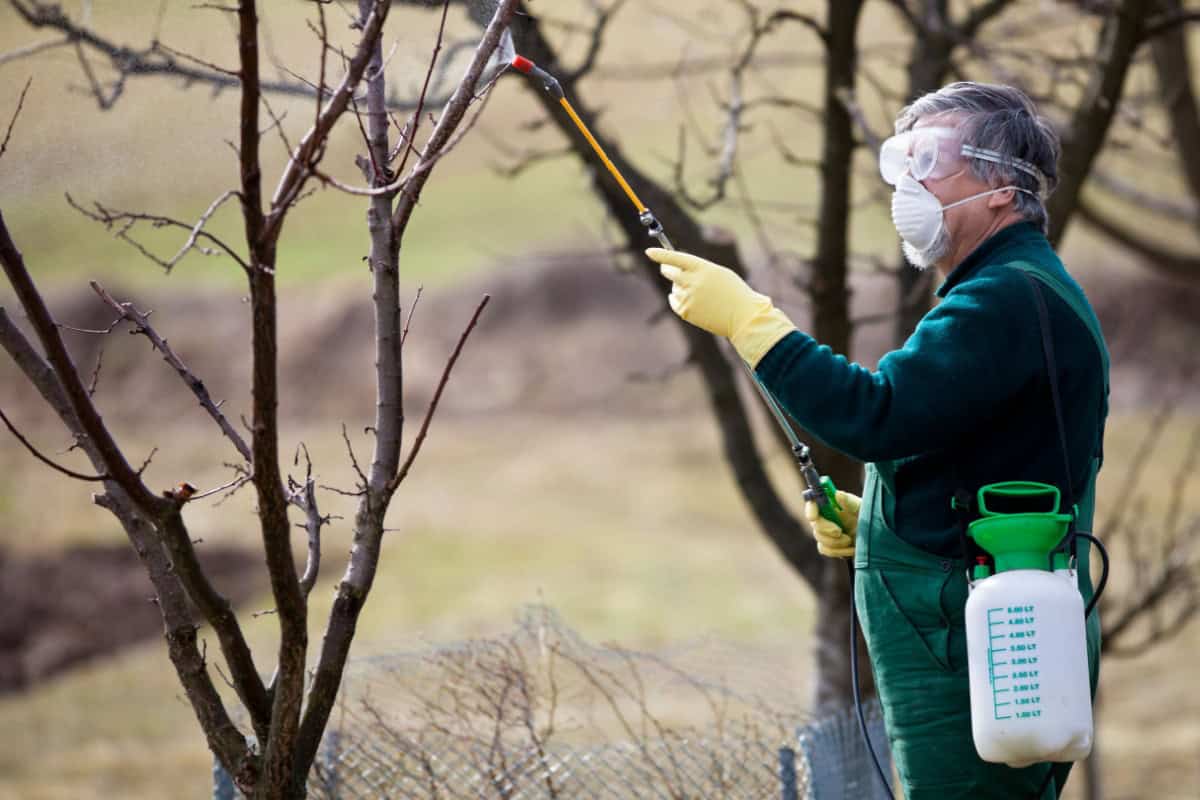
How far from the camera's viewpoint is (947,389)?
212cm

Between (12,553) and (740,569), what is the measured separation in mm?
8576

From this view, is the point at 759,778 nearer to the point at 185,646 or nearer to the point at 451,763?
the point at 451,763

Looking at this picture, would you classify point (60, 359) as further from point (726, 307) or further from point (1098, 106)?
point (1098, 106)

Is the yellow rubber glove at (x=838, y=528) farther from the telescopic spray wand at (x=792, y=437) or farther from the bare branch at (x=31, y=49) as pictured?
the bare branch at (x=31, y=49)

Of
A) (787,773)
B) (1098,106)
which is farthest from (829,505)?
(1098,106)

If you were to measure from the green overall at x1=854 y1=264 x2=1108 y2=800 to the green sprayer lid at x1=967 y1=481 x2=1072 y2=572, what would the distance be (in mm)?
106

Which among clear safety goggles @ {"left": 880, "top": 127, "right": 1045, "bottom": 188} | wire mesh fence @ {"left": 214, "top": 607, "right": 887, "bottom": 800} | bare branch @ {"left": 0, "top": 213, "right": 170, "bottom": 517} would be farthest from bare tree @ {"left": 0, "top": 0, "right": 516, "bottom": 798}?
wire mesh fence @ {"left": 214, "top": 607, "right": 887, "bottom": 800}

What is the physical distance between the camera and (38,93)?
2.49 m

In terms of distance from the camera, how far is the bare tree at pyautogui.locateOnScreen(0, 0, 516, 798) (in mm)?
1865

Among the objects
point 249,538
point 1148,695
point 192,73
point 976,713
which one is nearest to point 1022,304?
point 976,713

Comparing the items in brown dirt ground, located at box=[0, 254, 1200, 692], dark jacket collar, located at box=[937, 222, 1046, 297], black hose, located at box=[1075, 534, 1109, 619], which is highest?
brown dirt ground, located at box=[0, 254, 1200, 692]

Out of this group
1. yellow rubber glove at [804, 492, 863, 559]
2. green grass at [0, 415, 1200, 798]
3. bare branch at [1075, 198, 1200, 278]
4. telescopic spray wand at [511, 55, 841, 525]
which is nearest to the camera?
telescopic spray wand at [511, 55, 841, 525]

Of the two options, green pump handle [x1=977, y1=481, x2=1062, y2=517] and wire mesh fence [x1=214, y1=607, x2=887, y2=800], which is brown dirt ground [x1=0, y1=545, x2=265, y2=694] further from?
green pump handle [x1=977, y1=481, x2=1062, y2=517]

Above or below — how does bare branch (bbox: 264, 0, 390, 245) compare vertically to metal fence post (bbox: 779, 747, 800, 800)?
above
